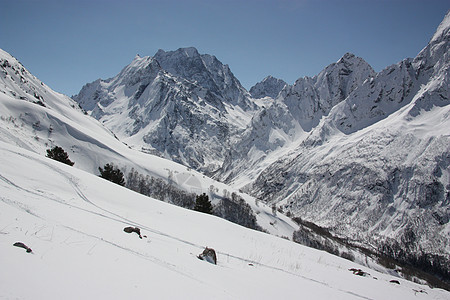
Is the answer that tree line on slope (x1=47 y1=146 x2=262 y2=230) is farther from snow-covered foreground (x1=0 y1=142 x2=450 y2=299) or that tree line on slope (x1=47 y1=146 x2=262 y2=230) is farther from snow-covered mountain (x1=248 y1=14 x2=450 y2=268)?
snow-covered foreground (x1=0 y1=142 x2=450 y2=299)

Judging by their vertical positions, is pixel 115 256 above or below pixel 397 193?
below

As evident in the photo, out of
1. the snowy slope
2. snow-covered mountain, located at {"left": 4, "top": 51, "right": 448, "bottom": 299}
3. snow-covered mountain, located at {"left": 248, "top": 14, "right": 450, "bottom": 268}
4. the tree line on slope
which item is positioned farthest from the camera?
snow-covered mountain, located at {"left": 248, "top": 14, "right": 450, "bottom": 268}

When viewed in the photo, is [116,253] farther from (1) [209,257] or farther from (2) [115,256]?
(1) [209,257]

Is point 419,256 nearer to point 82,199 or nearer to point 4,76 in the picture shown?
point 82,199

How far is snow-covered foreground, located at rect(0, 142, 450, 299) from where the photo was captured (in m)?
6.43

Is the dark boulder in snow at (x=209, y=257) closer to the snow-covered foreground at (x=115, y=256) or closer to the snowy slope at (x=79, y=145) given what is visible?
the snow-covered foreground at (x=115, y=256)

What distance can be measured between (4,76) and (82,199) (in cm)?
15881

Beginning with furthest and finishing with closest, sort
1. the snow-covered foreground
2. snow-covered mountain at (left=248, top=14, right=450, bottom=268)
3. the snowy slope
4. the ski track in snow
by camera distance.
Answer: snow-covered mountain at (left=248, top=14, right=450, bottom=268) → the snowy slope → the ski track in snow → the snow-covered foreground

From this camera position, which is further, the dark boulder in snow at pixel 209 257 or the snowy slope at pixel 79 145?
the snowy slope at pixel 79 145

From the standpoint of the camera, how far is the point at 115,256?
28.9 ft

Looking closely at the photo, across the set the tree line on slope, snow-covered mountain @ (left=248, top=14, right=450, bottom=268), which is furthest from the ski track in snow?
snow-covered mountain @ (left=248, top=14, right=450, bottom=268)

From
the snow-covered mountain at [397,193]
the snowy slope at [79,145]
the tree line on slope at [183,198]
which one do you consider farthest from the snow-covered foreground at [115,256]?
the snow-covered mountain at [397,193]

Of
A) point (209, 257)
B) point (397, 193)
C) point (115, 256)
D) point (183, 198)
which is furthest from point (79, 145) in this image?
point (397, 193)

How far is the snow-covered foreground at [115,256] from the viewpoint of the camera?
6426 millimetres
